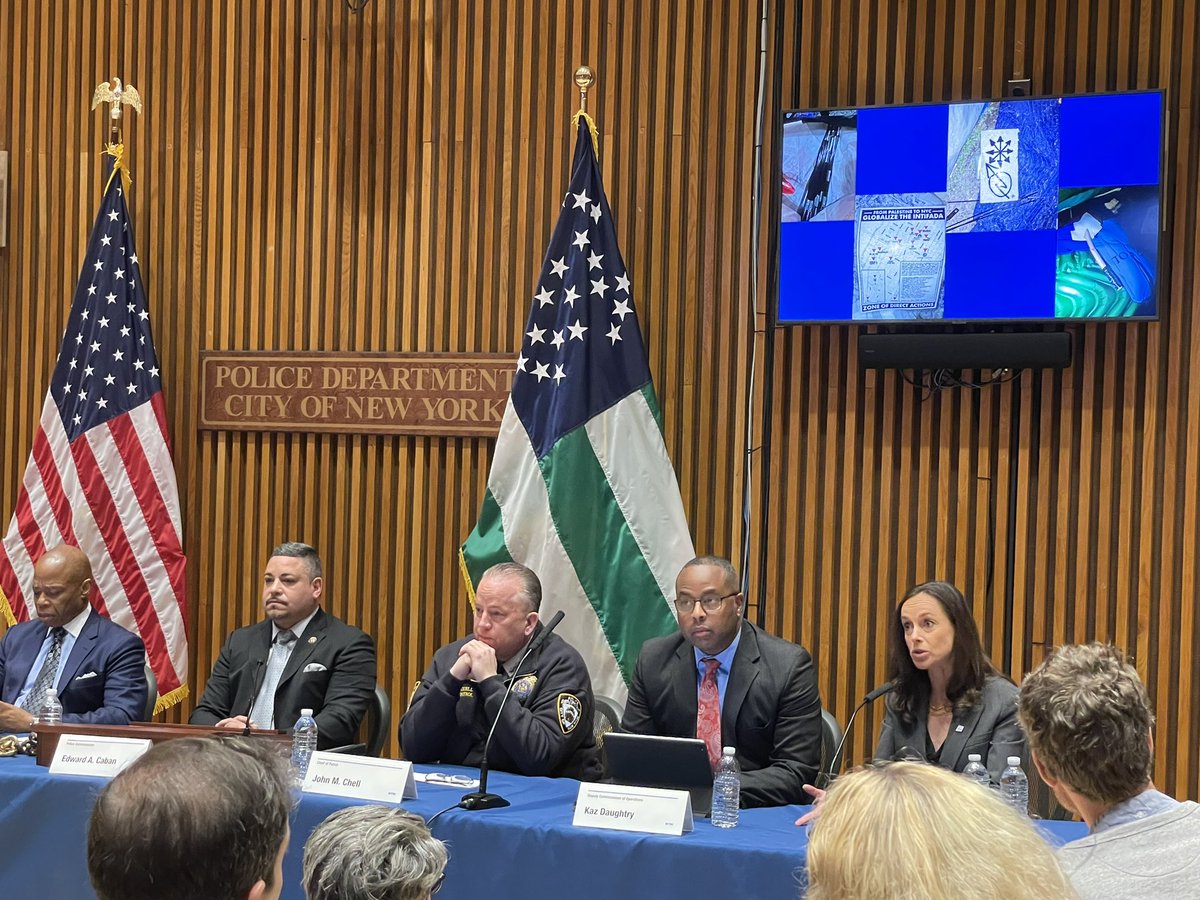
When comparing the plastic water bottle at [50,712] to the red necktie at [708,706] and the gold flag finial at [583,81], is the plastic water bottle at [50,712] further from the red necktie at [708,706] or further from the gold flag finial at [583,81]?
the gold flag finial at [583,81]

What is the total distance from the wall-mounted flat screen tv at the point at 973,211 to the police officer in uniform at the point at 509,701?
169cm

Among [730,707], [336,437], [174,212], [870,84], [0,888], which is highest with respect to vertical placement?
[870,84]

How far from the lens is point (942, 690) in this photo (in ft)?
14.9

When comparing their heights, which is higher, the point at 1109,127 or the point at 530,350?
the point at 1109,127

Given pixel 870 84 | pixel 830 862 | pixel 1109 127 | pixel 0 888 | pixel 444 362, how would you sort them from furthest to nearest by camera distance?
pixel 444 362, pixel 870 84, pixel 1109 127, pixel 0 888, pixel 830 862

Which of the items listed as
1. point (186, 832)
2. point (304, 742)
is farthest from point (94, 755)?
point (186, 832)

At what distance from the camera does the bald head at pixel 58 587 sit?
5695 mm

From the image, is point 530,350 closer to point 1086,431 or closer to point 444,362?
point 444,362

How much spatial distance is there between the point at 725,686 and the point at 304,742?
53.6 inches

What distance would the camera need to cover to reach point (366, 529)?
21.4 feet

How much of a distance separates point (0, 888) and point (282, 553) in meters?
1.64

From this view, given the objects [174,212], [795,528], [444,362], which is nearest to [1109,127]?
[795,528]

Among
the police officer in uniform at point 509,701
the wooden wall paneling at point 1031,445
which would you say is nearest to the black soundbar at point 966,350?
the wooden wall paneling at point 1031,445

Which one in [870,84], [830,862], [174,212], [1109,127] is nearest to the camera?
[830,862]
